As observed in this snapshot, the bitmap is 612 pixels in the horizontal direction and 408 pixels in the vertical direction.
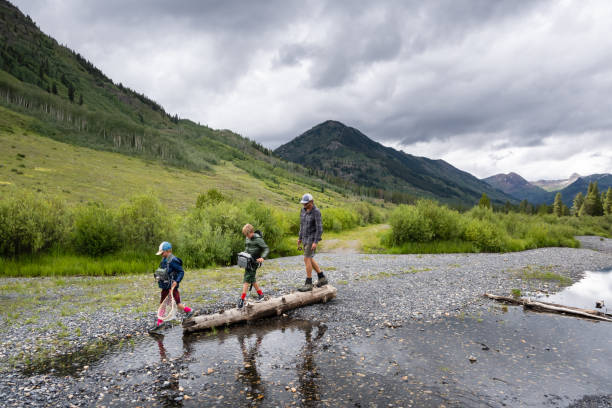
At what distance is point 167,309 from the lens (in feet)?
34.4

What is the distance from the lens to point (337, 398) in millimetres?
6453

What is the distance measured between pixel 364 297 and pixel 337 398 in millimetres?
7132

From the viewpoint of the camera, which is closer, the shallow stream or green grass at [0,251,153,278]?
the shallow stream

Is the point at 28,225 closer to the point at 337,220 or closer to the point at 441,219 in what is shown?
the point at 441,219

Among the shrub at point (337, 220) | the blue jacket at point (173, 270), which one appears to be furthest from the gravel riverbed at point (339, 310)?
the shrub at point (337, 220)

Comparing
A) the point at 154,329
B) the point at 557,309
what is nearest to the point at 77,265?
the point at 154,329

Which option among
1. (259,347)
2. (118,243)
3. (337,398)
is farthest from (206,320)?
(118,243)

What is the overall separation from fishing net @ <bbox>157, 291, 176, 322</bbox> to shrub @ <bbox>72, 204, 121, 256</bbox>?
1418cm

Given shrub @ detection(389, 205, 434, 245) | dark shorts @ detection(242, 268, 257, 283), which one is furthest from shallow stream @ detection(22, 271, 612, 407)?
shrub @ detection(389, 205, 434, 245)

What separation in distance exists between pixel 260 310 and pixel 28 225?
712 inches

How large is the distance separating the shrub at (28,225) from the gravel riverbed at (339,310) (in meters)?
3.68

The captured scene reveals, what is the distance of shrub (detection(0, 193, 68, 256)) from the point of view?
19.0 m

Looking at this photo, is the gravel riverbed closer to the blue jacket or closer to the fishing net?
the fishing net

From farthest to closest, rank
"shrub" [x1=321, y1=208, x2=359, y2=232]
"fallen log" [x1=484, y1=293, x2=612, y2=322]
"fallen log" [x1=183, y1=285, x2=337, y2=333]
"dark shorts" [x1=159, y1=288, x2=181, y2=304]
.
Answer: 1. "shrub" [x1=321, y1=208, x2=359, y2=232]
2. "fallen log" [x1=484, y1=293, x2=612, y2=322]
3. "dark shorts" [x1=159, y1=288, x2=181, y2=304]
4. "fallen log" [x1=183, y1=285, x2=337, y2=333]
